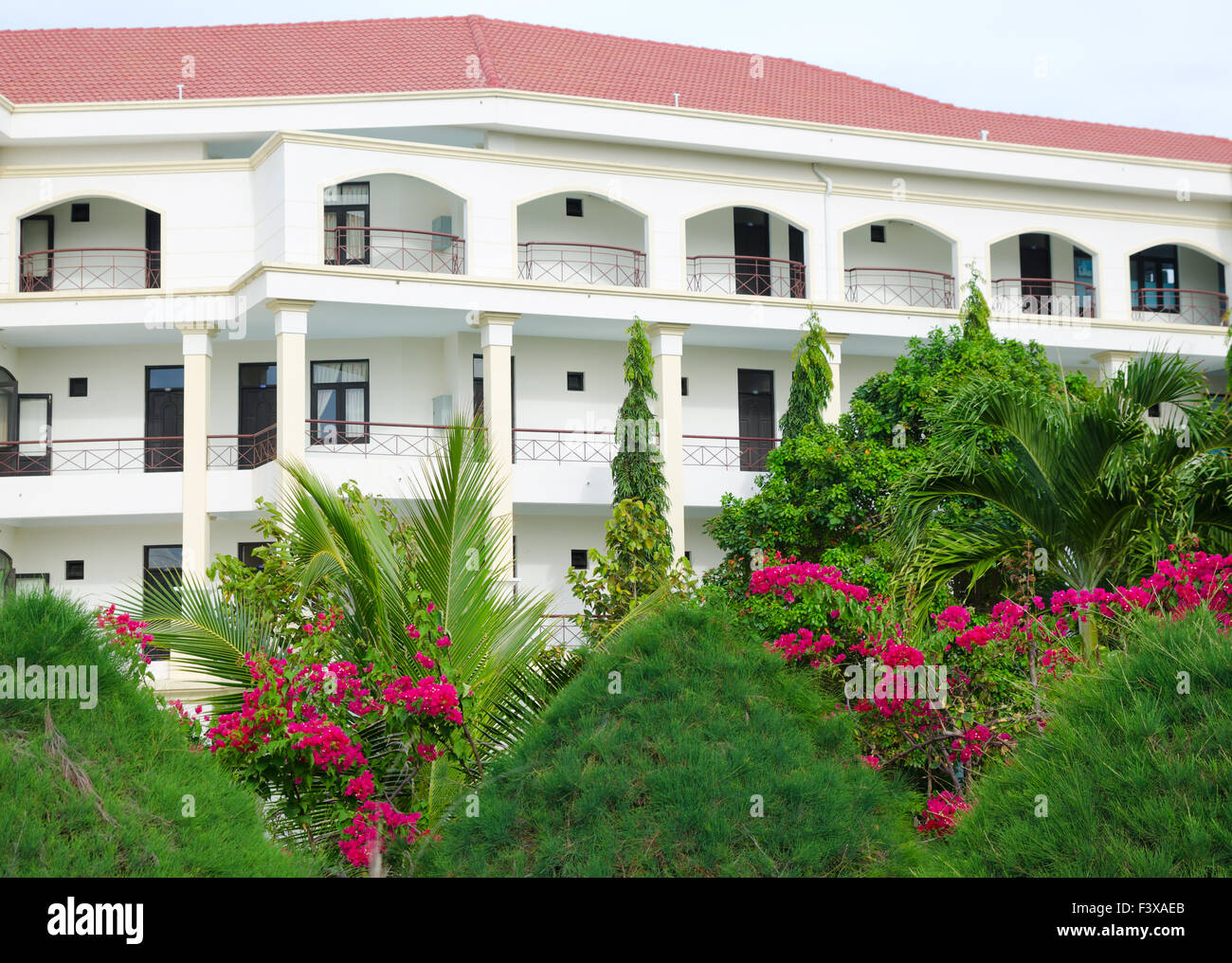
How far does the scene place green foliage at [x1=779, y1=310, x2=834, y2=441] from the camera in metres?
22.1

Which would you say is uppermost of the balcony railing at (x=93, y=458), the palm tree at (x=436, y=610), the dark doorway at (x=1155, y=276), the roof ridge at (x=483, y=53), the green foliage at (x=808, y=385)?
the roof ridge at (x=483, y=53)

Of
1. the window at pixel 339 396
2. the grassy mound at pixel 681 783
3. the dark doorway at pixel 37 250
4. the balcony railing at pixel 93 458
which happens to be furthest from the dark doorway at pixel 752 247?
the grassy mound at pixel 681 783

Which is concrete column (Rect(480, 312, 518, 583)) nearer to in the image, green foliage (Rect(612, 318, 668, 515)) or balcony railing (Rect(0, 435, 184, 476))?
green foliage (Rect(612, 318, 668, 515))

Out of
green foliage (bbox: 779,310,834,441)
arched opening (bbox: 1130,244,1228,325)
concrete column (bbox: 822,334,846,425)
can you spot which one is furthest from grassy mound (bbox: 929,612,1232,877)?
arched opening (bbox: 1130,244,1228,325)

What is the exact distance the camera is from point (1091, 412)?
32.5 feet

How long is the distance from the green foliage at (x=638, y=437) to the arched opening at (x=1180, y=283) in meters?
12.5

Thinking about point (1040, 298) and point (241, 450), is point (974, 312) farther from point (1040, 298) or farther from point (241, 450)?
point (241, 450)

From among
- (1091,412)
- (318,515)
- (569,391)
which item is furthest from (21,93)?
(1091,412)

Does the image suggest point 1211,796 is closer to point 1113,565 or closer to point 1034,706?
point 1034,706

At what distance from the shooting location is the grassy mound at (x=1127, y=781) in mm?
5641

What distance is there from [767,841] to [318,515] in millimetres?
3581

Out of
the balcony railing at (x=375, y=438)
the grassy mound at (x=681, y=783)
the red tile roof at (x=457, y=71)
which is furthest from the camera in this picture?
the red tile roof at (x=457, y=71)

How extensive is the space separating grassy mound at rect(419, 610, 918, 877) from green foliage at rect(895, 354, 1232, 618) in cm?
389

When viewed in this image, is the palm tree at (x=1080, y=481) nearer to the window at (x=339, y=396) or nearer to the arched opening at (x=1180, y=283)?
the window at (x=339, y=396)
